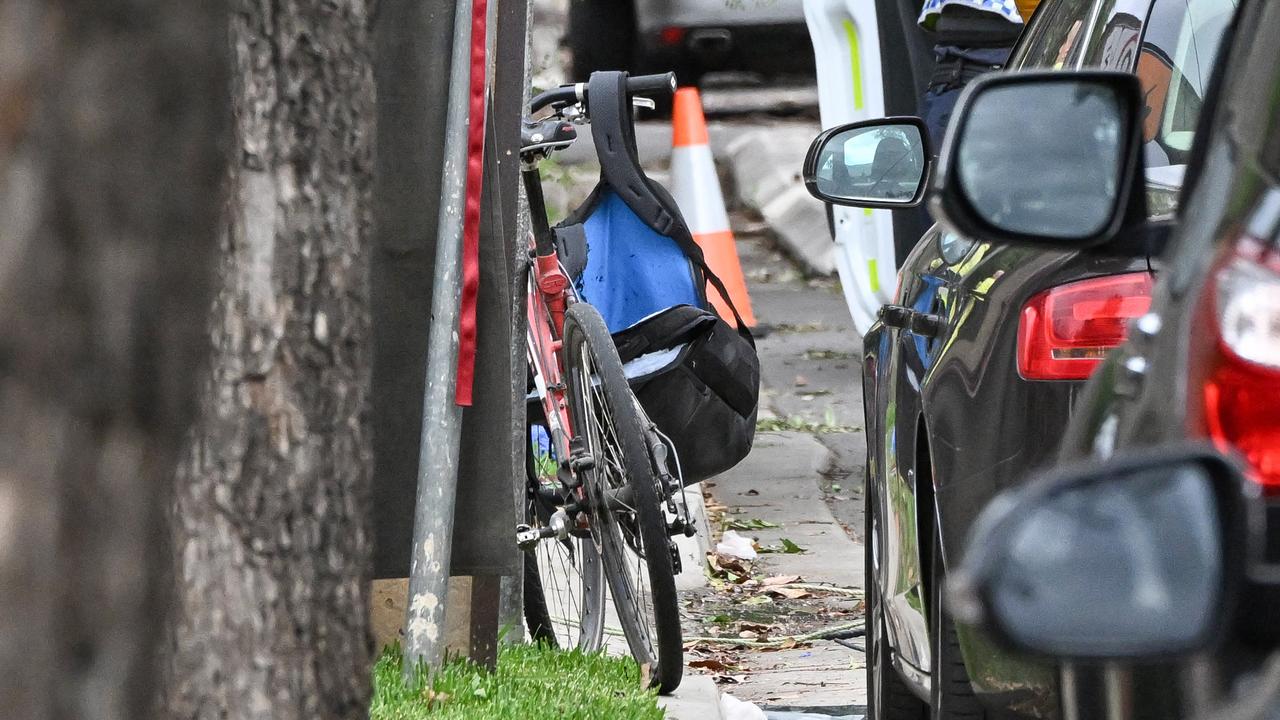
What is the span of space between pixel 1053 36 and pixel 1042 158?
142 centimetres

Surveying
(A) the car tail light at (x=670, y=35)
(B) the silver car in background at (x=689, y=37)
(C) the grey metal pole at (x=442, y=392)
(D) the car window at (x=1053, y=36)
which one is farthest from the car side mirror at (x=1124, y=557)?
(A) the car tail light at (x=670, y=35)

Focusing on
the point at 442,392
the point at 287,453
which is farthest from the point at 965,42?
the point at 287,453

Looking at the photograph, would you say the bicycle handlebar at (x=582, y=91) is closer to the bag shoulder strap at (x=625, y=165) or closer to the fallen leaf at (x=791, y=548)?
the bag shoulder strap at (x=625, y=165)

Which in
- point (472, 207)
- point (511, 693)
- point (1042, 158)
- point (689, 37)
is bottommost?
point (511, 693)

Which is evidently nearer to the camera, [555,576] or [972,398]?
[972,398]

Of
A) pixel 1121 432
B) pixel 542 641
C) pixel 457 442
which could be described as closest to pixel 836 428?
pixel 542 641

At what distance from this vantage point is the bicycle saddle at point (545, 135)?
5383 mm

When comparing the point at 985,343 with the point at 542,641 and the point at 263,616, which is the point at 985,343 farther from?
the point at 542,641

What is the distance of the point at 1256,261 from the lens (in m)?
1.50

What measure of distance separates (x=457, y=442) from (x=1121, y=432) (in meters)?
2.82

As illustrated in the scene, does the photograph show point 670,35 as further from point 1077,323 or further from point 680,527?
point 1077,323

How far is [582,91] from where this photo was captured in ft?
18.6

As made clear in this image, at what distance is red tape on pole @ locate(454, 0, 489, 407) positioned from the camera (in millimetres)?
4391

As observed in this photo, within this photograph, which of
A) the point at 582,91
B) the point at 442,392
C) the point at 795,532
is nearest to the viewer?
the point at 442,392
